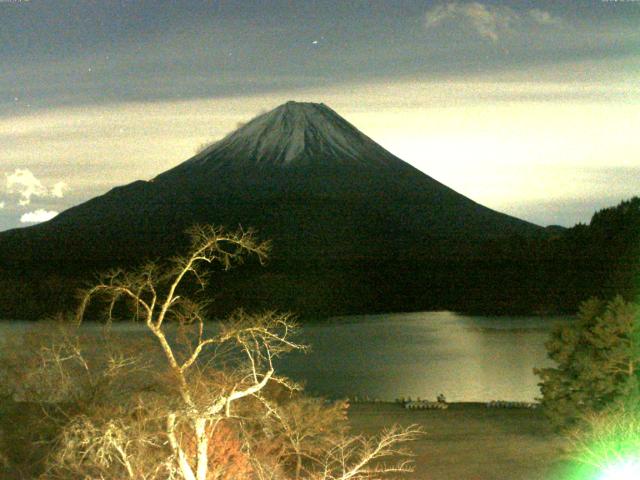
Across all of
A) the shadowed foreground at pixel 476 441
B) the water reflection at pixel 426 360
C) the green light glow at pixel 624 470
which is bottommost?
the water reflection at pixel 426 360

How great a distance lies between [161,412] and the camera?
243 inches

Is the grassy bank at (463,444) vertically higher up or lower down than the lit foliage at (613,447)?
lower down

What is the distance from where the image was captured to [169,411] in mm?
5801

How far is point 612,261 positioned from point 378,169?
37.4 metres

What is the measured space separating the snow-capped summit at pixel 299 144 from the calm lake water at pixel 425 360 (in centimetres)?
3833

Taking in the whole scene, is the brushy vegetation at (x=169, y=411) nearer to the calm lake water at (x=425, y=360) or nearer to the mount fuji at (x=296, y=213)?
the calm lake water at (x=425, y=360)

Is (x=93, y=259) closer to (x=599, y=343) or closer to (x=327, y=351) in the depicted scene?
(x=327, y=351)

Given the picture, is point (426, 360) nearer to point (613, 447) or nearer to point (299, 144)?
point (613, 447)

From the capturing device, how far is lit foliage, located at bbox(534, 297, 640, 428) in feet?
38.9

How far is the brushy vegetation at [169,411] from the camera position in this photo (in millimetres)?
6465

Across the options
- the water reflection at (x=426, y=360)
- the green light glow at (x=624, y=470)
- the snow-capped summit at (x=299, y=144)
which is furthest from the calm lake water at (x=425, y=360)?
the snow-capped summit at (x=299, y=144)

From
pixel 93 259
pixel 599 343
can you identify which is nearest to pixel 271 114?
pixel 93 259

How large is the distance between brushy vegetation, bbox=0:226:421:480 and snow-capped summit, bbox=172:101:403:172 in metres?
72.1

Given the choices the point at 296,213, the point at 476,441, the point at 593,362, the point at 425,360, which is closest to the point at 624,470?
the point at 476,441
